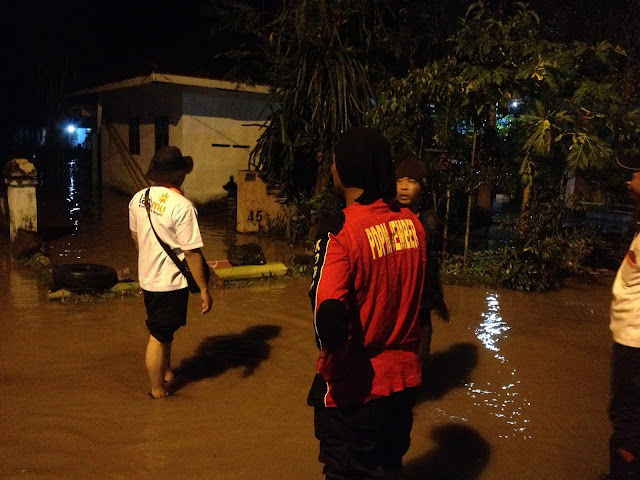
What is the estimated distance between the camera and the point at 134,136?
17297 millimetres

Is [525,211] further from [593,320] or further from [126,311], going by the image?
[126,311]

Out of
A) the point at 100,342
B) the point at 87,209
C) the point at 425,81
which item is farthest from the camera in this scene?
the point at 87,209

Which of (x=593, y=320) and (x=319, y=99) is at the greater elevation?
(x=319, y=99)

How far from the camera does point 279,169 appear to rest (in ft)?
36.4

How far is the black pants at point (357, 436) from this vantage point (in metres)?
2.32

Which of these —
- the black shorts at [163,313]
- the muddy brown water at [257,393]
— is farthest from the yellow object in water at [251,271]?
the black shorts at [163,313]

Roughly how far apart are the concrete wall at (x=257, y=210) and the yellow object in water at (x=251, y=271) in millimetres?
3516

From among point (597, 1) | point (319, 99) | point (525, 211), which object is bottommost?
point (525, 211)

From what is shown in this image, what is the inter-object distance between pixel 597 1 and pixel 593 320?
20.8 ft

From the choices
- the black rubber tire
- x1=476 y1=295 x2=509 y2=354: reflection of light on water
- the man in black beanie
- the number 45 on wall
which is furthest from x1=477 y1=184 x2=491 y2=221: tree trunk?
the man in black beanie

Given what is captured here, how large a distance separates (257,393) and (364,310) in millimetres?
2476

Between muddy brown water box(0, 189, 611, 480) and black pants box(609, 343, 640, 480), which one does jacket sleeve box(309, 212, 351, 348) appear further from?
muddy brown water box(0, 189, 611, 480)

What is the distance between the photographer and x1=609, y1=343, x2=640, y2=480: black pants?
2.84 m

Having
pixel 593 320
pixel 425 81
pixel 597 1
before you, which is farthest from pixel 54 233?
pixel 597 1
